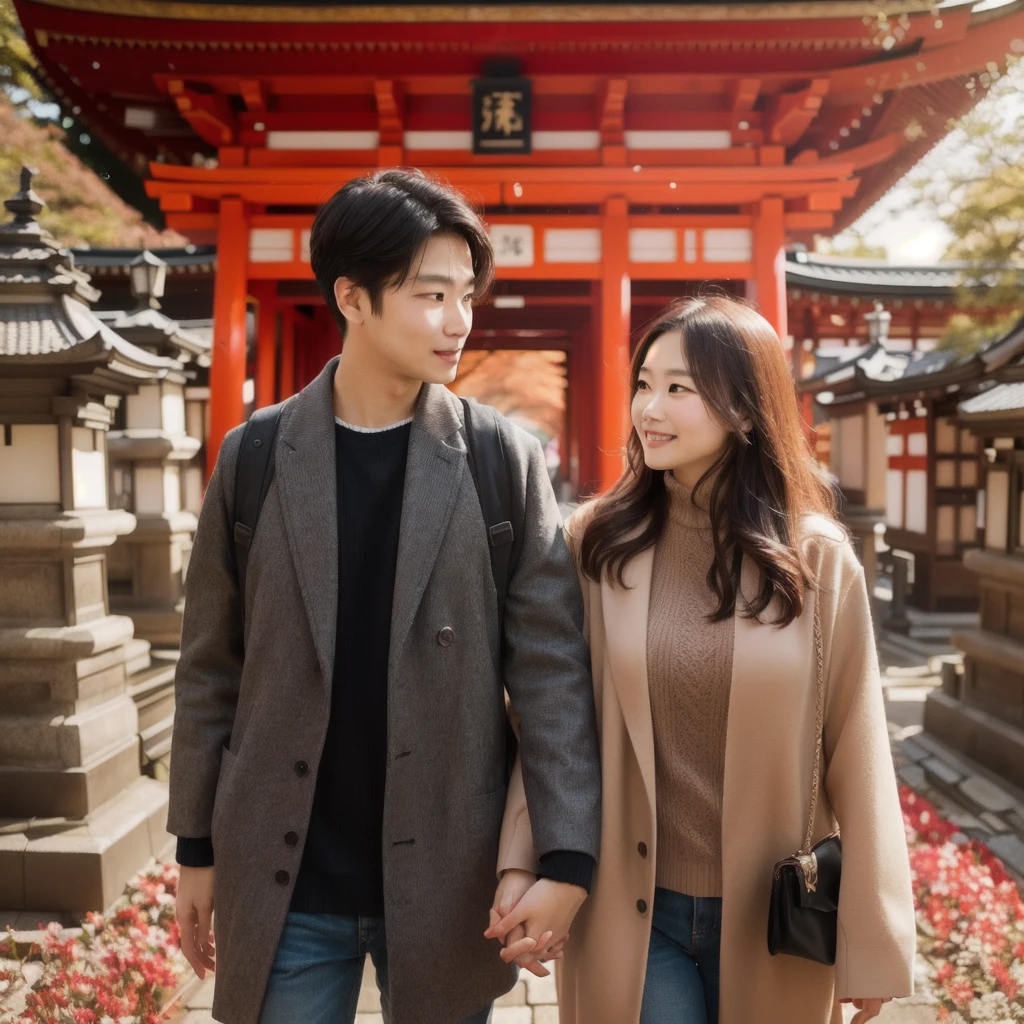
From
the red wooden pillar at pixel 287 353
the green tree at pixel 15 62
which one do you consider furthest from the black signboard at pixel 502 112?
the green tree at pixel 15 62

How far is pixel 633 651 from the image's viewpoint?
1.81 metres

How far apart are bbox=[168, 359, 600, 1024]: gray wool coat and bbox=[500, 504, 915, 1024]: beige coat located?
0.33 feet

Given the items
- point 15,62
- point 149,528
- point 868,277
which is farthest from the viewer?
point 868,277

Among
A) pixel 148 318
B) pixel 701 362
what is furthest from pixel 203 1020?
pixel 148 318

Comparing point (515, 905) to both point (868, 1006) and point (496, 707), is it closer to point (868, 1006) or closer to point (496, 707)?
point (496, 707)

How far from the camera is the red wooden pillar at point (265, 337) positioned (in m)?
8.41

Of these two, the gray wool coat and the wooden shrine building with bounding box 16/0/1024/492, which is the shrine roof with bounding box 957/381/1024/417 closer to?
the wooden shrine building with bounding box 16/0/1024/492

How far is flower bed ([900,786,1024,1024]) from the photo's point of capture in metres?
3.16

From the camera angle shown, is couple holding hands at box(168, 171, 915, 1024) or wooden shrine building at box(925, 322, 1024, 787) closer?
couple holding hands at box(168, 171, 915, 1024)

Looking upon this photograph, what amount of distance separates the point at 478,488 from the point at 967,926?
9.82ft

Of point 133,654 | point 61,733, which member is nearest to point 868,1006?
point 61,733

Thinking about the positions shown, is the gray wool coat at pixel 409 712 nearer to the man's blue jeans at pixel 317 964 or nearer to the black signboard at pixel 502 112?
the man's blue jeans at pixel 317 964

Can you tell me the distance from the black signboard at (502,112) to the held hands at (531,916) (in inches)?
251

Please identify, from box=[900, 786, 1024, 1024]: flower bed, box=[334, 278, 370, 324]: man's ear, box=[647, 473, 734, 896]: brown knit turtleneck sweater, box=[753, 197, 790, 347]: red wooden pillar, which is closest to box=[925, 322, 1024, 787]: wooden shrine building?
box=[900, 786, 1024, 1024]: flower bed
